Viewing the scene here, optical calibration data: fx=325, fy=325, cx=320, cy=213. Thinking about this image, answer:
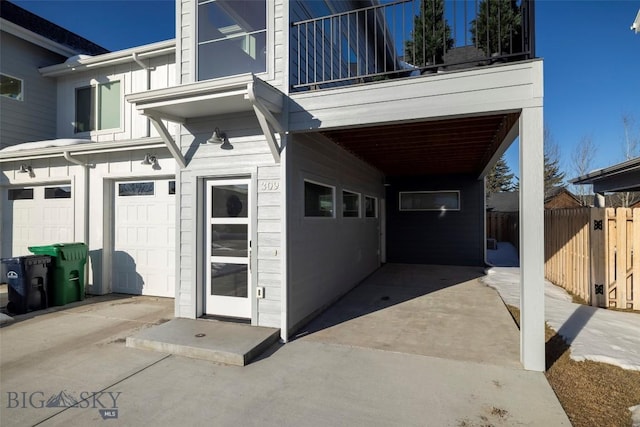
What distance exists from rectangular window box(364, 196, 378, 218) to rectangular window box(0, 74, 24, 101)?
816 centimetres

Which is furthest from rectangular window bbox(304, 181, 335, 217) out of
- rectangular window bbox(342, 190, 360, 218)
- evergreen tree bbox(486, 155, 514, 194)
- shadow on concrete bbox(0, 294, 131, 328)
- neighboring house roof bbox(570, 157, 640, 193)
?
evergreen tree bbox(486, 155, 514, 194)

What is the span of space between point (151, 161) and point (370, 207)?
527 cm

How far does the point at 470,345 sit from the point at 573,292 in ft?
11.9

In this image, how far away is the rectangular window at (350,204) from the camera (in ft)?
20.9

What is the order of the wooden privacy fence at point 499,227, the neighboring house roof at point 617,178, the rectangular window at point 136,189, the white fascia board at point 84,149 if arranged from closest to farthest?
1. the white fascia board at point 84,149
2. the rectangular window at point 136,189
3. the neighboring house roof at point 617,178
4. the wooden privacy fence at point 499,227

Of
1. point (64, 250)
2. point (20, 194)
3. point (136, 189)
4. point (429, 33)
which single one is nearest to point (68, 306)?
point (64, 250)

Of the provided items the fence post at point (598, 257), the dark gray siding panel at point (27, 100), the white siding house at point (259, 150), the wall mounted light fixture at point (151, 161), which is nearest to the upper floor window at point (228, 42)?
the white siding house at point (259, 150)

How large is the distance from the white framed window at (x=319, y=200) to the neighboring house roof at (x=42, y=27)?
7.58m

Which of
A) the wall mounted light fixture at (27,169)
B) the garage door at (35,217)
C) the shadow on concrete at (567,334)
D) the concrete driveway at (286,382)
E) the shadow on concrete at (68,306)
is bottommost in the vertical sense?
the concrete driveway at (286,382)

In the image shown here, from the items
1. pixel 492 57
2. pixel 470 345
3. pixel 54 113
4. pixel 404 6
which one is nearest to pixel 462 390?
pixel 470 345

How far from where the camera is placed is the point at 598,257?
5.23 metres

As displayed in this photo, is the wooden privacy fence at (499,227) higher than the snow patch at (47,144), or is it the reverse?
the snow patch at (47,144)

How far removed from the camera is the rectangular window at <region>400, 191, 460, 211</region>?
10.0 metres

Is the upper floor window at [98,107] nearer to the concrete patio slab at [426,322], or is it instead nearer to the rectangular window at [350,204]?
the rectangular window at [350,204]
